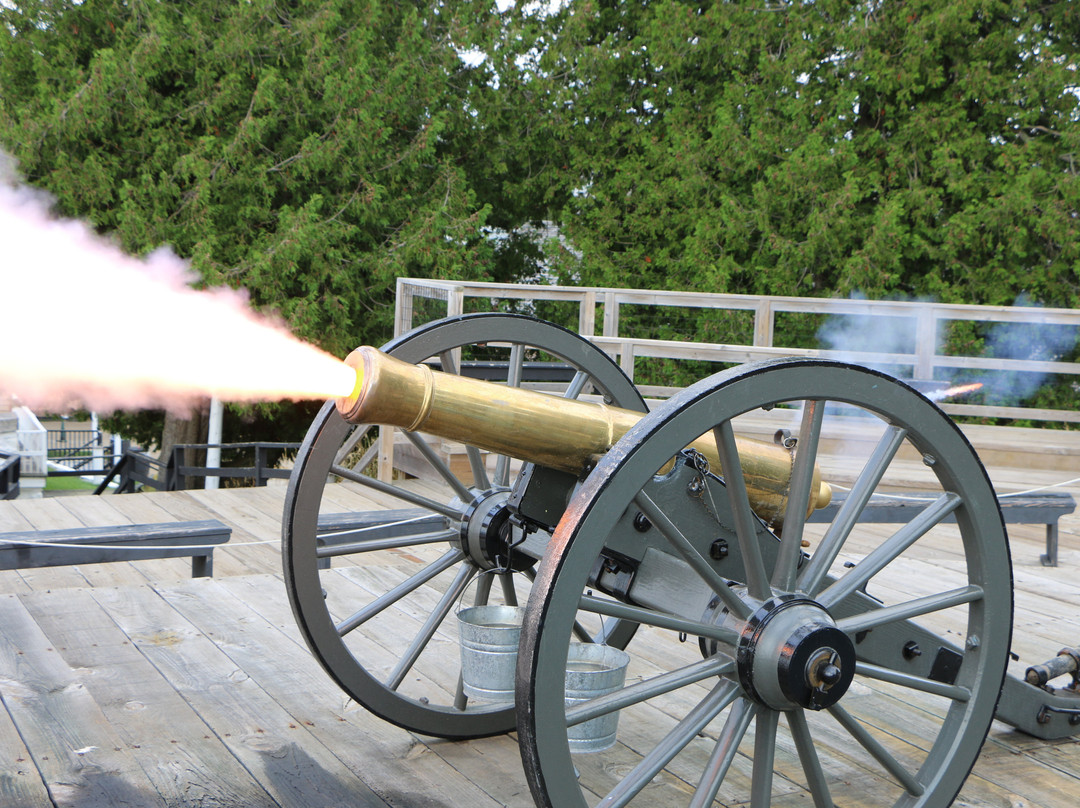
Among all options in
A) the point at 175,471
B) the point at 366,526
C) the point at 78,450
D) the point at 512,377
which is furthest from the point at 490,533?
the point at 78,450

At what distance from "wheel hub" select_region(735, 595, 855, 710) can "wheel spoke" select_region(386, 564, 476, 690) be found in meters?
0.93

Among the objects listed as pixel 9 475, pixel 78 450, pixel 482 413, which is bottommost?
pixel 78 450

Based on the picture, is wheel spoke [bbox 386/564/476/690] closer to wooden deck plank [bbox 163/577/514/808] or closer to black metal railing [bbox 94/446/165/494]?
wooden deck plank [bbox 163/577/514/808]

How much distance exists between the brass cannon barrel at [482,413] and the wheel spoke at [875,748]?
26.9 inches

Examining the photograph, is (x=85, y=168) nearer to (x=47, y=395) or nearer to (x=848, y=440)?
(x=848, y=440)

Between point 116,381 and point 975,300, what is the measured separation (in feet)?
31.0

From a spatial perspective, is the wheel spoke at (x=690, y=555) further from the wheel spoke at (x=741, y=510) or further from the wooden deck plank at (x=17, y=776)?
the wooden deck plank at (x=17, y=776)

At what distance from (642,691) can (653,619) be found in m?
0.12

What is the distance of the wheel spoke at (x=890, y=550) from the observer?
217 cm

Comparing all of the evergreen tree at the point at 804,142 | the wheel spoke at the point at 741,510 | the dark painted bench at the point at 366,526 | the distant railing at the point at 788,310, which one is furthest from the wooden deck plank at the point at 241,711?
the evergreen tree at the point at 804,142

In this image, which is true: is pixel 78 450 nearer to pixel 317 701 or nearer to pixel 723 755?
pixel 317 701

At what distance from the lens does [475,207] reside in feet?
39.2

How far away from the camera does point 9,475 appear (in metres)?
7.82

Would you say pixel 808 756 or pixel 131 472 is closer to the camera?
pixel 808 756
